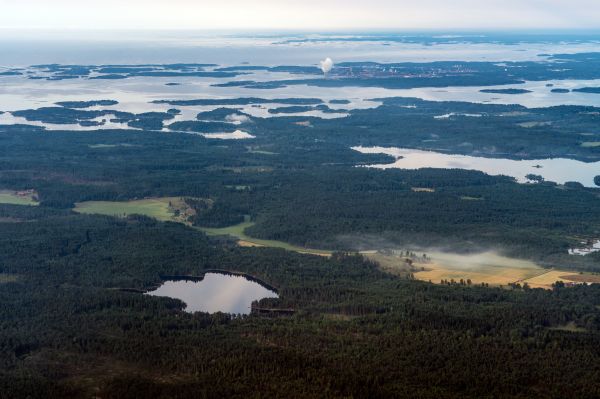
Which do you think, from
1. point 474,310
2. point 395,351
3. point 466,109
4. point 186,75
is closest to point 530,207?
point 474,310

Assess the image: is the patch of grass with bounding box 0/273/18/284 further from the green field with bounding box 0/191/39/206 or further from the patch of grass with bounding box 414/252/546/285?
the patch of grass with bounding box 414/252/546/285

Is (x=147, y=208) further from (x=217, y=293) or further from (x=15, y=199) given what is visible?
(x=217, y=293)

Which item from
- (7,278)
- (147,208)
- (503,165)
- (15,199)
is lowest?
(503,165)

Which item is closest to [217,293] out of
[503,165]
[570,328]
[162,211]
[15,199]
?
[570,328]

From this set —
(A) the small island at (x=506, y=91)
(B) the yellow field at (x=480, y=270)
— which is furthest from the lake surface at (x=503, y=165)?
(A) the small island at (x=506, y=91)

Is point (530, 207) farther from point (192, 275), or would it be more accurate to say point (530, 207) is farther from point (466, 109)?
point (466, 109)
